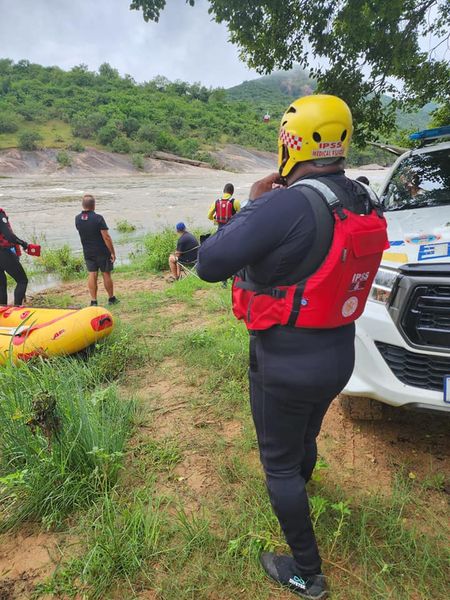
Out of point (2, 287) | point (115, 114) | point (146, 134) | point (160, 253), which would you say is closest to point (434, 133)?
point (2, 287)

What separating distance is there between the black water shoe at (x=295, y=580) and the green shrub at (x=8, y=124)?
60.9m

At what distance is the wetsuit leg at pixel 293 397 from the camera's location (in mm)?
1544

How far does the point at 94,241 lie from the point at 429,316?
5.70 metres

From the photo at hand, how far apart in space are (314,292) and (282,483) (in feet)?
2.66

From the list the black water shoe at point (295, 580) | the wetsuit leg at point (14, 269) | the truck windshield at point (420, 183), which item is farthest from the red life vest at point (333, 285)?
the wetsuit leg at point (14, 269)

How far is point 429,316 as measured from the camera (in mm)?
2266

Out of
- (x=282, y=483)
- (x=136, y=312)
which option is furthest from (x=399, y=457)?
(x=136, y=312)

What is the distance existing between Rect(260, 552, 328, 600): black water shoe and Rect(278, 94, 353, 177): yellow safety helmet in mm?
1708

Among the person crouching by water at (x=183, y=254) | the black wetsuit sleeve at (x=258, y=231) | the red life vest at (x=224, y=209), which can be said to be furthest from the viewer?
the person crouching by water at (x=183, y=254)

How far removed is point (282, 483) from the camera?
1700mm

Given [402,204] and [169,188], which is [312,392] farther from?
[169,188]

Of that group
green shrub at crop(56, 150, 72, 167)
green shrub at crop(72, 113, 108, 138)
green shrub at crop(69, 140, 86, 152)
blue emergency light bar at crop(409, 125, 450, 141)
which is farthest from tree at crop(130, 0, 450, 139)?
green shrub at crop(72, 113, 108, 138)

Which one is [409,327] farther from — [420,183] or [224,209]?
[224,209]

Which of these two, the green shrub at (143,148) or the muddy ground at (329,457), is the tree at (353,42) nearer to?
the muddy ground at (329,457)
